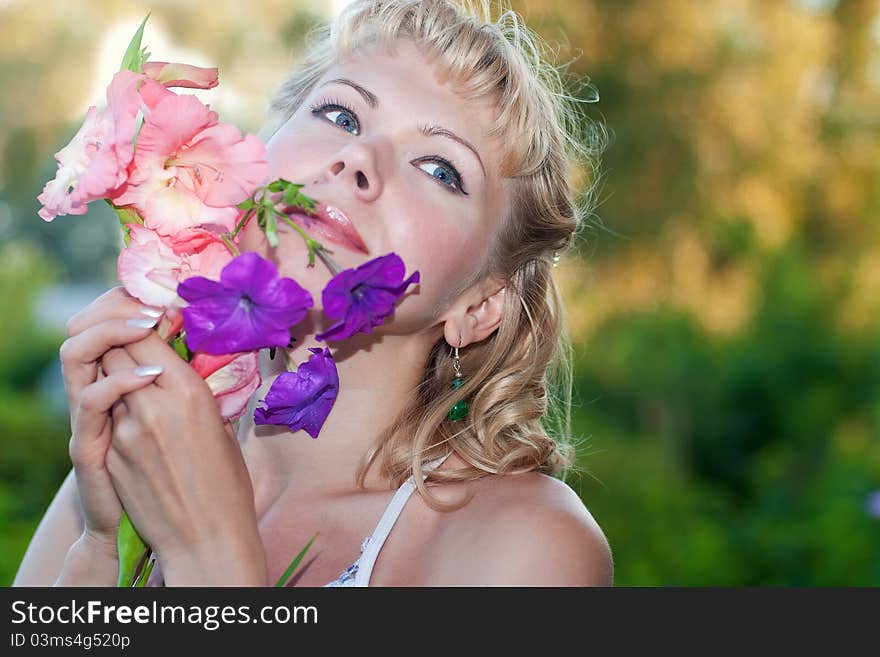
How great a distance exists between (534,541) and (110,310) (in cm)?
84

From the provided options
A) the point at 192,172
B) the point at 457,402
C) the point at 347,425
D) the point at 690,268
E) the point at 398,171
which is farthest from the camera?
the point at 690,268

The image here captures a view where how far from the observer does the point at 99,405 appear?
4.67 feet

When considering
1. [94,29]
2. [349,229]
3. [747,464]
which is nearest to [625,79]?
[747,464]

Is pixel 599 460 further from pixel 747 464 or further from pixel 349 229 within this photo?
A: pixel 349 229

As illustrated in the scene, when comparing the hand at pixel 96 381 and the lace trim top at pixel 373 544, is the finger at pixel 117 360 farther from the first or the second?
the lace trim top at pixel 373 544

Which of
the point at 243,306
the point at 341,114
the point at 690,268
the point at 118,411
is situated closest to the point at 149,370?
the point at 118,411

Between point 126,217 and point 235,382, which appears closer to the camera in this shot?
point 126,217

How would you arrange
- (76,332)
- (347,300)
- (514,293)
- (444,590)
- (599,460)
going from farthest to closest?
(599,460) → (514,293) → (444,590) → (76,332) → (347,300)

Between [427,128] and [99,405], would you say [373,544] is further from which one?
[427,128]

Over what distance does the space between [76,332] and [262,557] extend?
452 mm

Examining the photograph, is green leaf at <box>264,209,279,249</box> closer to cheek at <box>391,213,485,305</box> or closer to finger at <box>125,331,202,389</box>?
finger at <box>125,331,202,389</box>

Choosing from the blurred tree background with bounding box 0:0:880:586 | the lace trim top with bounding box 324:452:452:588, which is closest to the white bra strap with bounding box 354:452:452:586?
the lace trim top with bounding box 324:452:452:588

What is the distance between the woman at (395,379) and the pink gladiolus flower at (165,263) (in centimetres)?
9

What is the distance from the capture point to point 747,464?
7.26 m
